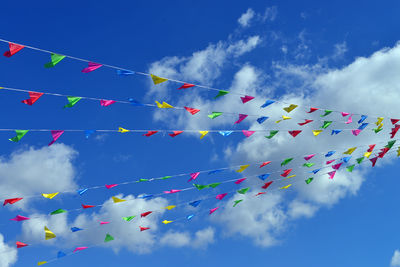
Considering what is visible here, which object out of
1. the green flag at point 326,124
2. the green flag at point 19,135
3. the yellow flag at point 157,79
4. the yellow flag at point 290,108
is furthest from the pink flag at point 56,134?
the green flag at point 326,124

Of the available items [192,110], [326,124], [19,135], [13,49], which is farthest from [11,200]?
[326,124]

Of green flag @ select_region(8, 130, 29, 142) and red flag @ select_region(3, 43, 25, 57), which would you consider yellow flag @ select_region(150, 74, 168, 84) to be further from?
green flag @ select_region(8, 130, 29, 142)

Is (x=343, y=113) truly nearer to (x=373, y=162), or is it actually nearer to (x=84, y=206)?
(x=373, y=162)

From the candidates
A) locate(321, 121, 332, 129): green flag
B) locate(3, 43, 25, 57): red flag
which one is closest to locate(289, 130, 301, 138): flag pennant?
locate(321, 121, 332, 129): green flag

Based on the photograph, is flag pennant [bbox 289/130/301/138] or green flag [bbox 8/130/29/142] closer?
green flag [bbox 8/130/29/142]

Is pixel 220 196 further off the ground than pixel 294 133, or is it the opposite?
pixel 294 133

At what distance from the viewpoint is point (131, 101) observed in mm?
11094

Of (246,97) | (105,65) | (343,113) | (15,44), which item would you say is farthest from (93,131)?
(343,113)

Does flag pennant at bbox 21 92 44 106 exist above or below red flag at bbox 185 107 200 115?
below

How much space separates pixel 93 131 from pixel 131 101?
5.38 feet

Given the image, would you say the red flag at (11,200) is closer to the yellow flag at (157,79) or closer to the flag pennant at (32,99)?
the flag pennant at (32,99)

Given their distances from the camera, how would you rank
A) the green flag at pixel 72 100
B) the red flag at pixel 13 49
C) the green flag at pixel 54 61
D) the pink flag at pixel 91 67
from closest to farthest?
1. the red flag at pixel 13 49
2. the green flag at pixel 54 61
3. the pink flag at pixel 91 67
4. the green flag at pixel 72 100

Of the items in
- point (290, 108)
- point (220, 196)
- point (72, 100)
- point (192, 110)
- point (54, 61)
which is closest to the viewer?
point (54, 61)

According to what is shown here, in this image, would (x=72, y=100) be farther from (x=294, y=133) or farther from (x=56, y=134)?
(x=294, y=133)
